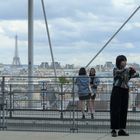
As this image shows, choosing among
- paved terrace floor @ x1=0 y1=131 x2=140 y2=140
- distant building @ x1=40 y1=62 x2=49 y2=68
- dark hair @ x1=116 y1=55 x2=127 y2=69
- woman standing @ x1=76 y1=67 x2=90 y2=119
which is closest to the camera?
dark hair @ x1=116 y1=55 x2=127 y2=69

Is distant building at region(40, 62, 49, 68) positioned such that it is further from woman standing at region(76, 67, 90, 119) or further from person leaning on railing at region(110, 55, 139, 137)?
person leaning on railing at region(110, 55, 139, 137)

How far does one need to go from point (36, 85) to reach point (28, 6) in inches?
216

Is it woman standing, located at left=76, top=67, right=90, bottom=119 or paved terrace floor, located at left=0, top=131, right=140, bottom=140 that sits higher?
woman standing, located at left=76, top=67, right=90, bottom=119

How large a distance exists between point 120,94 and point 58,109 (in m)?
2.58

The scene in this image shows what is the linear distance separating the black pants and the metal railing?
1.14 meters

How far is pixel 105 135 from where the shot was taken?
14453mm

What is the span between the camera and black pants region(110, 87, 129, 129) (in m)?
13.9

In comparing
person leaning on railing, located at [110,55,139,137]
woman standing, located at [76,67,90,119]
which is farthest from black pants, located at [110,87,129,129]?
woman standing, located at [76,67,90,119]

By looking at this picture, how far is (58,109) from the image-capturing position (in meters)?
16.0

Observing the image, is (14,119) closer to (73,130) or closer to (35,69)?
(73,130)

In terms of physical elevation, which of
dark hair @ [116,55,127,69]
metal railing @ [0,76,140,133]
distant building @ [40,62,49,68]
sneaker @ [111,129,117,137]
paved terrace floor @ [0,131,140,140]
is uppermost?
distant building @ [40,62,49,68]

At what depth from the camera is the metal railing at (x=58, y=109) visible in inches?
606

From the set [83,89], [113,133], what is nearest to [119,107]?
[113,133]

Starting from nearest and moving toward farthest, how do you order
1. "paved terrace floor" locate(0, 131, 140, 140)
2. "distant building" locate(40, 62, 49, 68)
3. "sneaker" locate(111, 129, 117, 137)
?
"paved terrace floor" locate(0, 131, 140, 140)
"sneaker" locate(111, 129, 117, 137)
"distant building" locate(40, 62, 49, 68)
